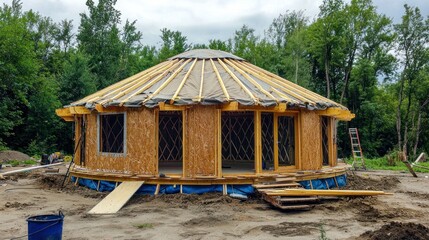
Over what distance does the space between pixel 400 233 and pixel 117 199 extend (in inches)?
163

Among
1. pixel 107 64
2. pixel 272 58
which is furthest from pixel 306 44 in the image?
pixel 107 64

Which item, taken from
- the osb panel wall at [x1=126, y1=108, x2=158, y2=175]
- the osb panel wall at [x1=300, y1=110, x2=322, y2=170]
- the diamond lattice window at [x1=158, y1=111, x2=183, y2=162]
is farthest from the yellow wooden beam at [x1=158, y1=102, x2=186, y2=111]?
the diamond lattice window at [x1=158, y1=111, x2=183, y2=162]

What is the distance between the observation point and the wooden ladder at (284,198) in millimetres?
6289

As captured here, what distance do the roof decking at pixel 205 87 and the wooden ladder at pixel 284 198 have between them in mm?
1393

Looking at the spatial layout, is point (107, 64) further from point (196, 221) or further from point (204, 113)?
point (196, 221)

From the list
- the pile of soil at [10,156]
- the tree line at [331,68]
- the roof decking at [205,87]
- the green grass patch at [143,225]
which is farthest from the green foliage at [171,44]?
the green grass patch at [143,225]

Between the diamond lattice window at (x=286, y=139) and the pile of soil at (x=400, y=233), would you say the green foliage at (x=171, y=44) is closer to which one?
the diamond lattice window at (x=286, y=139)

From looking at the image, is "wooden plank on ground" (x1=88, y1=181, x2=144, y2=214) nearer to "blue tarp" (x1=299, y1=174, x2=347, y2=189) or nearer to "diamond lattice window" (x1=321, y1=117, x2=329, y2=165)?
"blue tarp" (x1=299, y1=174, x2=347, y2=189)

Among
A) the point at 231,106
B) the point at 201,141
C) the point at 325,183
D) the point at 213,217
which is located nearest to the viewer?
the point at 213,217

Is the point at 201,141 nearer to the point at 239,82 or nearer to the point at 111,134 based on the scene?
the point at 239,82

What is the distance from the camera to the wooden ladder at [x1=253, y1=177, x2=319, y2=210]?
629 centimetres

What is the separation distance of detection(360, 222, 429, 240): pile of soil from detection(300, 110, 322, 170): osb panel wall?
354 cm

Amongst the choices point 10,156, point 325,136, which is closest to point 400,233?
point 325,136

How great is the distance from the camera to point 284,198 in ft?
20.9
